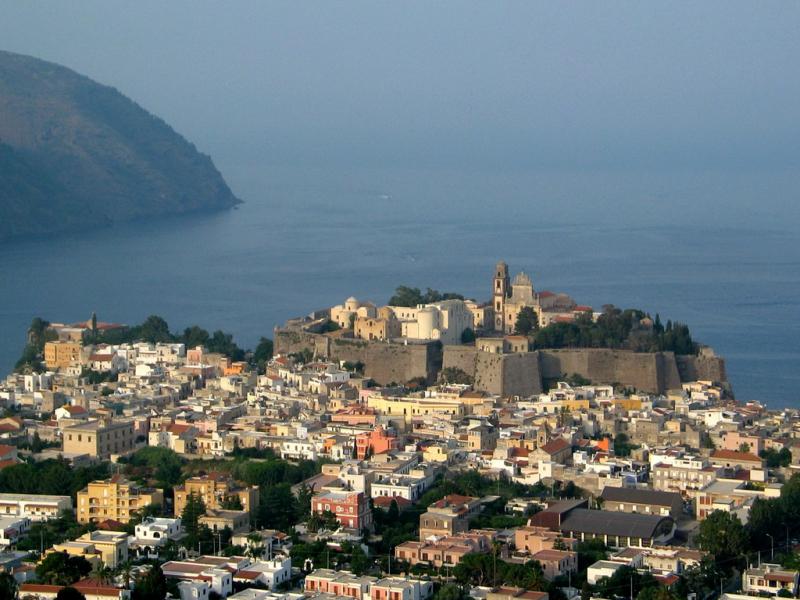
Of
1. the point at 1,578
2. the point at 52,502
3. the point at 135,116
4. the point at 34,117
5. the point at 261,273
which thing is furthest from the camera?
the point at 135,116

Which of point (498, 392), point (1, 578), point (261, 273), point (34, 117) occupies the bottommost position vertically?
point (1, 578)

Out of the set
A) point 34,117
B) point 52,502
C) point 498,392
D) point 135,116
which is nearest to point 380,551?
point 52,502

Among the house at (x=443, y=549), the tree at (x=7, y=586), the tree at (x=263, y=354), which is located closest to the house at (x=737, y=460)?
the house at (x=443, y=549)

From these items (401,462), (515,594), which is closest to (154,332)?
(401,462)

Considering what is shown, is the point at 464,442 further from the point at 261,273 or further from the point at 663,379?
the point at 261,273

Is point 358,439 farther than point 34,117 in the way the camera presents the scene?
No

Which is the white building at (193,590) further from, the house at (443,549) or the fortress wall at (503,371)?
the fortress wall at (503,371)

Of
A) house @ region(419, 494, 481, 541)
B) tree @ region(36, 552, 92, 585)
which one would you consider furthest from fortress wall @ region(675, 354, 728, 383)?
tree @ region(36, 552, 92, 585)
